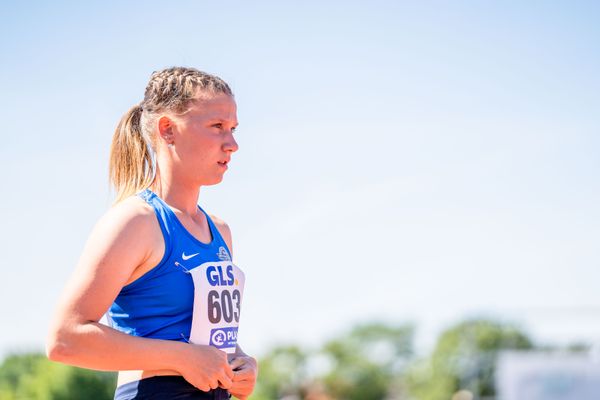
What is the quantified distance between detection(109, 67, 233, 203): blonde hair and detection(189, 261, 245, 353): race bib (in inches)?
13.9

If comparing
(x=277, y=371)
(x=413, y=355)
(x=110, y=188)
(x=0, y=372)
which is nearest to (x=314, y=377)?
(x=277, y=371)

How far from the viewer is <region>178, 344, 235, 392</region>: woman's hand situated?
1906mm

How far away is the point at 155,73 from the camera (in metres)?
2.28

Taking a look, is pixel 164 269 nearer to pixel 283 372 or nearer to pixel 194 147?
pixel 194 147

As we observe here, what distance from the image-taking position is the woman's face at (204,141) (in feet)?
6.93

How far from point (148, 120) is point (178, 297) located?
1.82ft

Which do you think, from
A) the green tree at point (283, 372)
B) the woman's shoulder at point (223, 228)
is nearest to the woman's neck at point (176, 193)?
the woman's shoulder at point (223, 228)

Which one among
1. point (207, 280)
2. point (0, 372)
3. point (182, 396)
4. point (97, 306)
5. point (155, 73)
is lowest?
point (182, 396)

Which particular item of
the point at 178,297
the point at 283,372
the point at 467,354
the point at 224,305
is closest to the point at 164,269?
the point at 178,297

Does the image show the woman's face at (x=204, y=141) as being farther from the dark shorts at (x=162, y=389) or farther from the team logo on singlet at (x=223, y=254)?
the dark shorts at (x=162, y=389)

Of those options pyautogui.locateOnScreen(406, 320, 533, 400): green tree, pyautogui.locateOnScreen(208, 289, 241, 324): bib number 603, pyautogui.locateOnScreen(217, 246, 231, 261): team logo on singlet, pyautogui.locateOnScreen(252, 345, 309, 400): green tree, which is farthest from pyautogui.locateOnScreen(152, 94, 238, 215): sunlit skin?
pyautogui.locateOnScreen(252, 345, 309, 400): green tree

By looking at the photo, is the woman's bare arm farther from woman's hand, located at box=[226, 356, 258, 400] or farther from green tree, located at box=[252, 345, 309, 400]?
green tree, located at box=[252, 345, 309, 400]

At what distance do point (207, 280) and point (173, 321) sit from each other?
142 millimetres

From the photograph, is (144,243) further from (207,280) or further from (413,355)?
(413,355)
